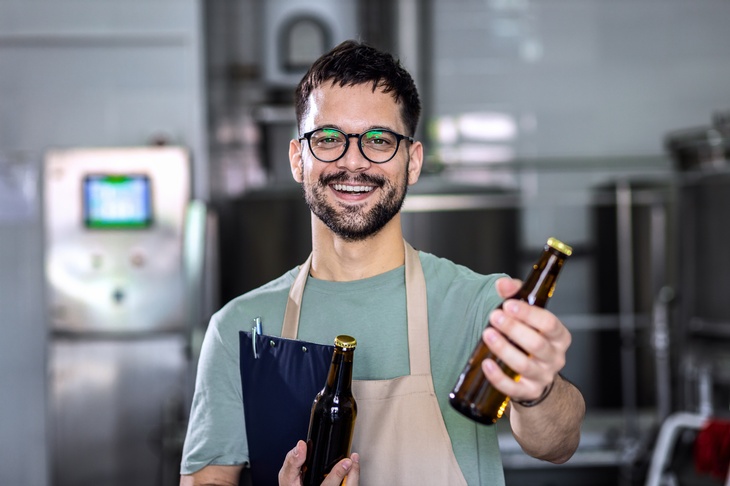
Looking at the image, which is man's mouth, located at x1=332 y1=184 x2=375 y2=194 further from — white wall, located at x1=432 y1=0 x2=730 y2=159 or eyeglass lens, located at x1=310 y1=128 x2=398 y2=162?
white wall, located at x1=432 y1=0 x2=730 y2=159

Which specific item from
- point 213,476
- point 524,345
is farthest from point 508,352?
point 213,476

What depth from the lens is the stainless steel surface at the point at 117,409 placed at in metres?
4.12

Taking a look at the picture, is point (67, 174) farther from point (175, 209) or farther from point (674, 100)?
point (674, 100)

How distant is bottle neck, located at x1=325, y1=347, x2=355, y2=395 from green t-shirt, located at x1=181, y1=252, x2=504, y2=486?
0.13m

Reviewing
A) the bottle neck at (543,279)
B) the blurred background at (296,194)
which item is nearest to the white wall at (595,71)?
the blurred background at (296,194)

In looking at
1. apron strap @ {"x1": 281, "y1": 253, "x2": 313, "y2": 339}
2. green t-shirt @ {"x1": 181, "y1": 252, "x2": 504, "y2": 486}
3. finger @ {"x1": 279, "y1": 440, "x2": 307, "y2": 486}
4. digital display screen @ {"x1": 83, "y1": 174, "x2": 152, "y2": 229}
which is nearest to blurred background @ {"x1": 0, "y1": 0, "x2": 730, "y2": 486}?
digital display screen @ {"x1": 83, "y1": 174, "x2": 152, "y2": 229}

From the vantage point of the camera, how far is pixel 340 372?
1.19m

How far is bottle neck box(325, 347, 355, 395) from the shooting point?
1.18 m

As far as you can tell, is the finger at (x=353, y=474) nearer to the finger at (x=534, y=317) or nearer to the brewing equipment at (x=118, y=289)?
the finger at (x=534, y=317)

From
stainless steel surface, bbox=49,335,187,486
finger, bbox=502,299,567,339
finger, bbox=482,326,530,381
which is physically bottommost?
stainless steel surface, bbox=49,335,187,486

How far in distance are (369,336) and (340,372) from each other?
0.16 meters

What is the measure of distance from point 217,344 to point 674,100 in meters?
4.95

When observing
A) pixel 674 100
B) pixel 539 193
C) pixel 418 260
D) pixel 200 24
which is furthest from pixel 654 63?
pixel 418 260

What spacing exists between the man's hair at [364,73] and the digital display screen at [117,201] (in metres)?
2.89
